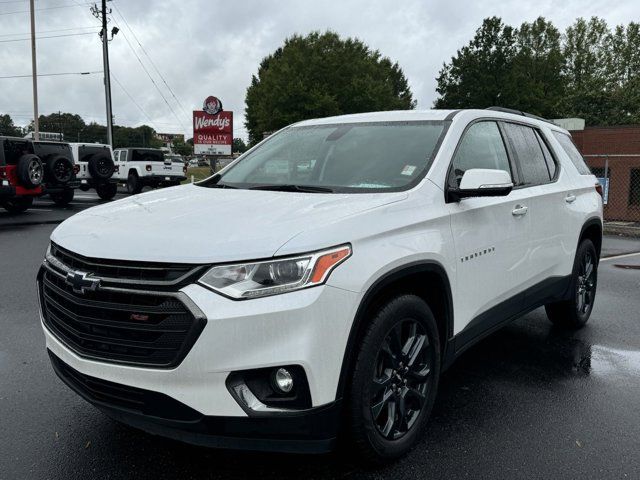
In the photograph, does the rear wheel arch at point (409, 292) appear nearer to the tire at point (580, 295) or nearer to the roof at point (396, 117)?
the roof at point (396, 117)

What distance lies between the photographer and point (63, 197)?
17547 mm

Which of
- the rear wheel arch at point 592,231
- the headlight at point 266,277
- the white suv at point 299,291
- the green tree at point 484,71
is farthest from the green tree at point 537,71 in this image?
the headlight at point 266,277

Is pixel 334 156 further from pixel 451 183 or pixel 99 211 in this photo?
pixel 99 211

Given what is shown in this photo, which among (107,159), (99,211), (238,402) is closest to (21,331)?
(99,211)

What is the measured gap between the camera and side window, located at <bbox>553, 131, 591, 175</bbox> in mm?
4895

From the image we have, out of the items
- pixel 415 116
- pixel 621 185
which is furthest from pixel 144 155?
pixel 415 116

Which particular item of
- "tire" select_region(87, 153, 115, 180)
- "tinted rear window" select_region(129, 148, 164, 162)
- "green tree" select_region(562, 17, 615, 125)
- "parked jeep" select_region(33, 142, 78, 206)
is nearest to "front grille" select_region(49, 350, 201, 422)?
"parked jeep" select_region(33, 142, 78, 206)

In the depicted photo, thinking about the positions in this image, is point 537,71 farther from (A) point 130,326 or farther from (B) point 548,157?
(A) point 130,326

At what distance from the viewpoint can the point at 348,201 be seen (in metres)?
2.79

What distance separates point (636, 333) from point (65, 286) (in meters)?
4.76

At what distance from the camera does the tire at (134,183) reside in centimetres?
2458

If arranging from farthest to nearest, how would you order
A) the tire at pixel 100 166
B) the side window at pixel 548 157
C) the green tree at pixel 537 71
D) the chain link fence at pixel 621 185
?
the green tree at pixel 537 71, the tire at pixel 100 166, the chain link fence at pixel 621 185, the side window at pixel 548 157

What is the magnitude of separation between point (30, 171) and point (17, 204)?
180cm

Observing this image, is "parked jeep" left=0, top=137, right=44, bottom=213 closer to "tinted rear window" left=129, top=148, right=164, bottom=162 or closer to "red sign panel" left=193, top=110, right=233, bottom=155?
"red sign panel" left=193, top=110, right=233, bottom=155
